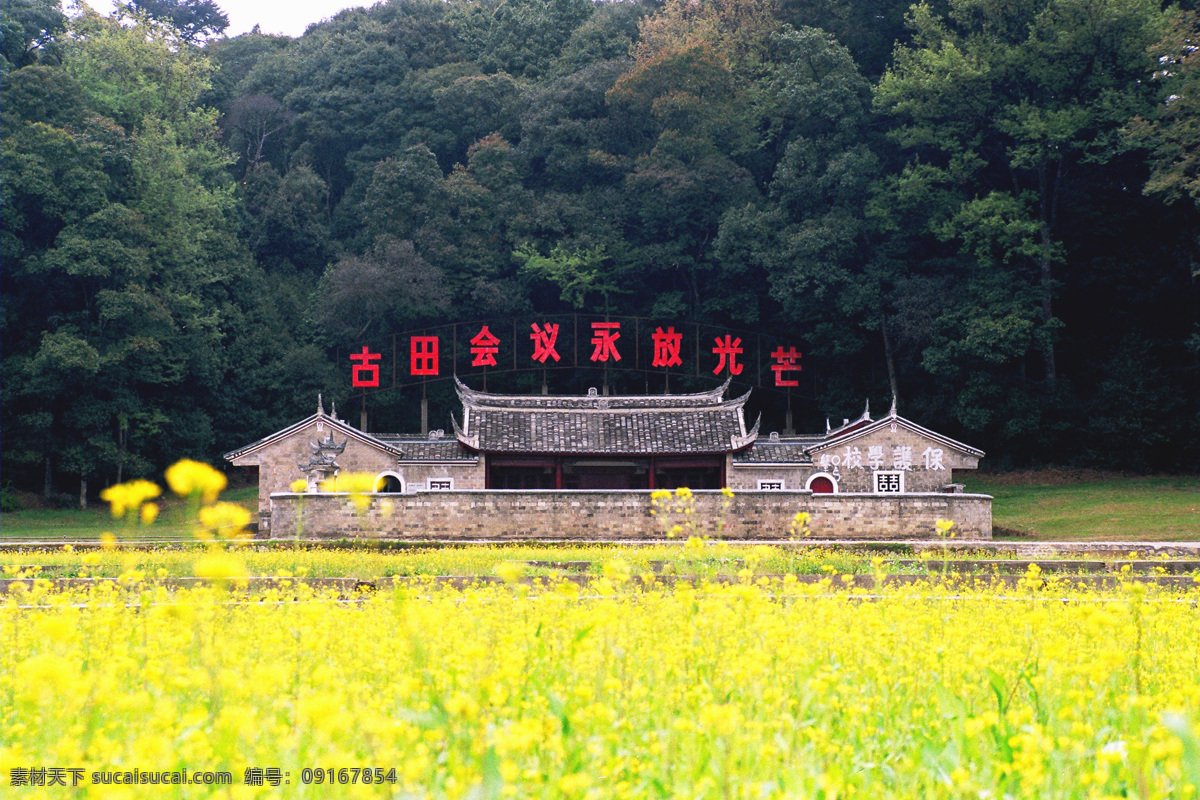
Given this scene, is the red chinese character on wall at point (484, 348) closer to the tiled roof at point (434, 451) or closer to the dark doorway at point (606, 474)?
the tiled roof at point (434, 451)

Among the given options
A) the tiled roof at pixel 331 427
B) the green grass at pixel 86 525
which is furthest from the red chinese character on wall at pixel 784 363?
the green grass at pixel 86 525

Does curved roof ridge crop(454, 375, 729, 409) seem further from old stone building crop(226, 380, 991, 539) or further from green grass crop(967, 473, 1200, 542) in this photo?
green grass crop(967, 473, 1200, 542)

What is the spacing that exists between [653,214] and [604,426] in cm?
1254

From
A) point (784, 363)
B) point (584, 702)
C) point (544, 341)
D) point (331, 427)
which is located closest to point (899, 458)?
point (784, 363)

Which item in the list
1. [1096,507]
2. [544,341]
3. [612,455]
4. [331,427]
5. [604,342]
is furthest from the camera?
[544,341]

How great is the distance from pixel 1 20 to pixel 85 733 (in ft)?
113

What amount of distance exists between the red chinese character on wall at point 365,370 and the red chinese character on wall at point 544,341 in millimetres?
4971

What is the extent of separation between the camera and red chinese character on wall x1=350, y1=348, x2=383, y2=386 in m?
31.2

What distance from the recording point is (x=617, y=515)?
19.9 meters

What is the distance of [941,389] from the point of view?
32.1 meters

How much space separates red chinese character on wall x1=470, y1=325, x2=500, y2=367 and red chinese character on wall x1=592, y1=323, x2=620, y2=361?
317 centimetres

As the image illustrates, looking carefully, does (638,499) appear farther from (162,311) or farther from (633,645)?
(162,311)

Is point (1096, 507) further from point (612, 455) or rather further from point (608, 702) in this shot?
point (608, 702)

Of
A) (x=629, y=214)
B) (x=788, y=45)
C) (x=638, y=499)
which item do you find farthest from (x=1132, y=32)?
(x=638, y=499)
